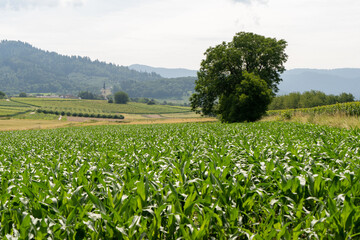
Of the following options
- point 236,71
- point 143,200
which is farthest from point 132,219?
point 236,71

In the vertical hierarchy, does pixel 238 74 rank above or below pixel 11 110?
above

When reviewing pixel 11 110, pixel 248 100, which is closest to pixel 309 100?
pixel 248 100

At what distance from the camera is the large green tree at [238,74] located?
1708 inches

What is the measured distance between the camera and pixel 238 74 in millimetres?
48781

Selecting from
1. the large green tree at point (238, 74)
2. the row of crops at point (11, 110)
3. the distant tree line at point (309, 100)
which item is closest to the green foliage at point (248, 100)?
the large green tree at point (238, 74)

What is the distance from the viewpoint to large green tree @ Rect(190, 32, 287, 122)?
43375 mm

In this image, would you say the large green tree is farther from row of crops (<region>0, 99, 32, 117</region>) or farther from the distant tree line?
row of crops (<region>0, 99, 32, 117</region>)

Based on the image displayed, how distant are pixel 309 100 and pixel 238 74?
65547 mm

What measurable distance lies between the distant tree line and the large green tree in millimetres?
57740

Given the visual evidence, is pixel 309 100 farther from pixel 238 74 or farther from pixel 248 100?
pixel 248 100

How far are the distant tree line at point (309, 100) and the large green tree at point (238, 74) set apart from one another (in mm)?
57740

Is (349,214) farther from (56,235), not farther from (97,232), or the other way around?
(56,235)

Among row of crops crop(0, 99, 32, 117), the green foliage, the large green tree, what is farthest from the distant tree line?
row of crops crop(0, 99, 32, 117)

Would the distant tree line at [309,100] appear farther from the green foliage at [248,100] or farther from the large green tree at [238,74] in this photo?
the green foliage at [248,100]
